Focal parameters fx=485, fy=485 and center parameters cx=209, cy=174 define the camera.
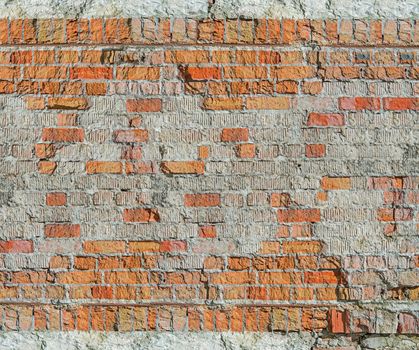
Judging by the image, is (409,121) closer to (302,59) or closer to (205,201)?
(302,59)

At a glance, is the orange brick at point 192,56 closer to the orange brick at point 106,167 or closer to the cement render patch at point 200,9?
the cement render patch at point 200,9

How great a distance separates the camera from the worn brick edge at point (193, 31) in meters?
2.24

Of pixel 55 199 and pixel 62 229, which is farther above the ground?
pixel 55 199

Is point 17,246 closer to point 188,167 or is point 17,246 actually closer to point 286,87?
point 188,167

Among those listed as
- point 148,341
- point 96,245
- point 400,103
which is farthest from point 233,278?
point 400,103

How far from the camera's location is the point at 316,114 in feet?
7.37

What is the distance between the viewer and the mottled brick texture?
2.23 meters

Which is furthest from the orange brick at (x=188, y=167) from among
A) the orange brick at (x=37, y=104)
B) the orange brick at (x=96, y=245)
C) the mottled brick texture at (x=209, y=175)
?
the orange brick at (x=37, y=104)

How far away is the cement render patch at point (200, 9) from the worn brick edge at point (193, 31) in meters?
0.03

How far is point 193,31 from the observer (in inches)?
88.4

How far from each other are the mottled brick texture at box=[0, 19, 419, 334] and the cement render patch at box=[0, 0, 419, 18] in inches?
1.7

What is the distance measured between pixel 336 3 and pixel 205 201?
3.61ft

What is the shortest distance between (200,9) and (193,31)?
108mm

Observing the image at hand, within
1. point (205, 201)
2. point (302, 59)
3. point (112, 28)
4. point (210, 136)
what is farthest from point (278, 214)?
point (112, 28)
